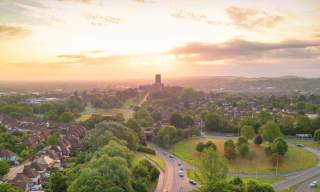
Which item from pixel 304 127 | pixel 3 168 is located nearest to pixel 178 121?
pixel 304 127

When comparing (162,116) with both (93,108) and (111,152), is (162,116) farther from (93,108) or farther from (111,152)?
(111,152)

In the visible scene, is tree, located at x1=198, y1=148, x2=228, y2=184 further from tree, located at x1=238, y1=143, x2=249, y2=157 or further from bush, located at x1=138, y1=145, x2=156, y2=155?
bush, located at x1=138, y1=145, x2=156, y2=155

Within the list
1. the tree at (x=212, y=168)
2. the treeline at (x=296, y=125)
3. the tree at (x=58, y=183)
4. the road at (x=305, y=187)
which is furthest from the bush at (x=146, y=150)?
the road at (x=305, y=187)

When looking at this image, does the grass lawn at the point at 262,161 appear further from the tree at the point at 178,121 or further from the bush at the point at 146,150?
the tree at the point at 178,121

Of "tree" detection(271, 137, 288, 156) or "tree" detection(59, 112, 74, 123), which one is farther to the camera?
"tree" detection(59, 112, 74, 123)

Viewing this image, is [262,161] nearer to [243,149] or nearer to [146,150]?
[243,149]

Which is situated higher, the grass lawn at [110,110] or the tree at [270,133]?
the tree at [270,133]

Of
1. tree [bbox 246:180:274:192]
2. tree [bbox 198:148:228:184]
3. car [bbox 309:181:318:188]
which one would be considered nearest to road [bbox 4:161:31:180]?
tree [bbox 198:148:228:184]

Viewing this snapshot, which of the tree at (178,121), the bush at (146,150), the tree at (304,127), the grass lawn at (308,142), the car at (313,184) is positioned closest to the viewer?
the car at (313,184)

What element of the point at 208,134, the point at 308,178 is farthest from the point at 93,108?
the point at 308,178
